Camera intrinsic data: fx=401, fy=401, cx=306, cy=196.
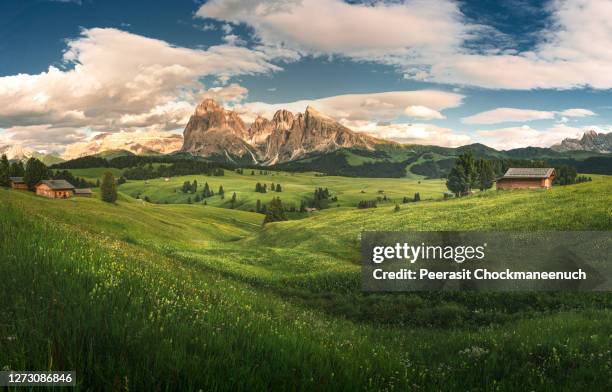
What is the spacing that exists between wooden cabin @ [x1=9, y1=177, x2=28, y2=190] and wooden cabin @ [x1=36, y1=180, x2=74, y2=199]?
14.3ft

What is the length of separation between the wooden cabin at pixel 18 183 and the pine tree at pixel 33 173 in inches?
46.5

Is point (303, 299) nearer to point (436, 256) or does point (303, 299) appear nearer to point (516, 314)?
point (516, 314)

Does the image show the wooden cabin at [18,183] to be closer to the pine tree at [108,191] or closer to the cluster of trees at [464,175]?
the pine tree at [108,191]

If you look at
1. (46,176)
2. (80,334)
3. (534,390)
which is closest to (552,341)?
(534,390)

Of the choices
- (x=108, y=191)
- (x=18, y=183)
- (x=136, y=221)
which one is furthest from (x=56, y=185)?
(x=136, y=221)

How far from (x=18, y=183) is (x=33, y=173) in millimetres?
5853

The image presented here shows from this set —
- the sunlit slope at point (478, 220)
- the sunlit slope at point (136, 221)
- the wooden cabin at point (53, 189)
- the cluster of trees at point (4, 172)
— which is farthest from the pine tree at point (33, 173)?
the sunlit slope at point (478, 220)

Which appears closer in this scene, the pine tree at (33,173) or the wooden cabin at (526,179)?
the wooden cabin at (526,179)

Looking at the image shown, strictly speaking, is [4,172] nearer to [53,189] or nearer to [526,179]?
[53,189]

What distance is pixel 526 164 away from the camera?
172000 mm

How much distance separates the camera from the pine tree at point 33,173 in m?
146

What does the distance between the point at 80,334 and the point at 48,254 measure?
473 cm

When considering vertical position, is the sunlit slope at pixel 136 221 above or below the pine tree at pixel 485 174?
below

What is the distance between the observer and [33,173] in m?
148
